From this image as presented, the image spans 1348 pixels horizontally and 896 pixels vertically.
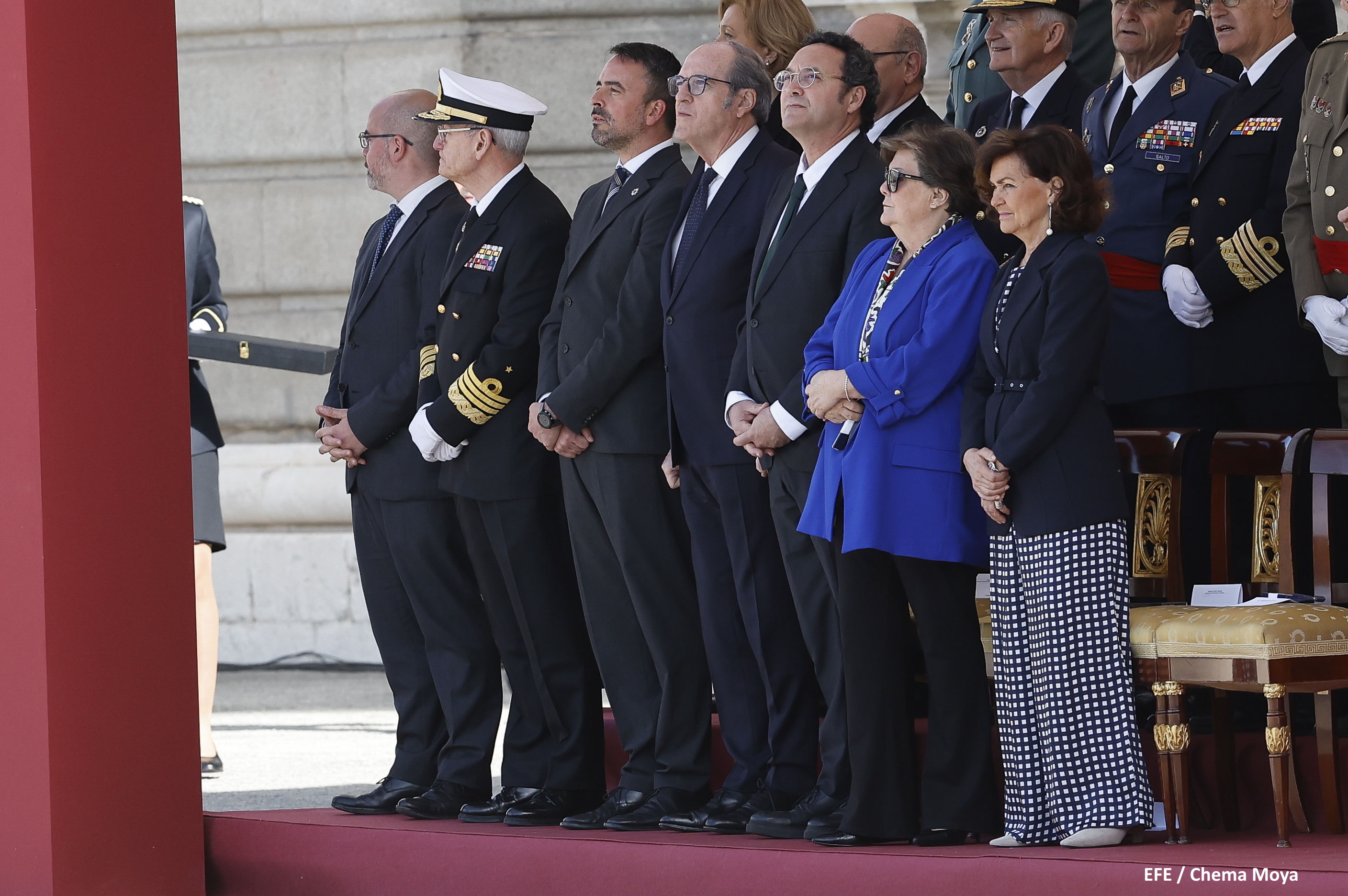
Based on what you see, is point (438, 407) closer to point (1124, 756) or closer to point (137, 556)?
point (137, 556)

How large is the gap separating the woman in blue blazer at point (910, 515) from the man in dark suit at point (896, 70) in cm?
78

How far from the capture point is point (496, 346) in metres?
5.44

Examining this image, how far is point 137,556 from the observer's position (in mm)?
4922

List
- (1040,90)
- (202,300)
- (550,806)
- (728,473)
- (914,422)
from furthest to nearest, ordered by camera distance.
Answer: (202,300), (1040,90), (550,806), (728,473), (914,422)

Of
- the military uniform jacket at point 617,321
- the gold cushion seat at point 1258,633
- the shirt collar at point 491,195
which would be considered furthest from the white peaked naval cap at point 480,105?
the gold cushion seat at point 1258,633

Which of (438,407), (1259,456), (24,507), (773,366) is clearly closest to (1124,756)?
(1259,456)

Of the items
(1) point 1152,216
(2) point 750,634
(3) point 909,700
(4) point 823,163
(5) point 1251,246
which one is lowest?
(3) point 909,700

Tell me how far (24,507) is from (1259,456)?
9.38 ft

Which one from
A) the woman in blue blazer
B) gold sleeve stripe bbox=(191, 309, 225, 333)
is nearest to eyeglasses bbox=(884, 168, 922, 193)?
the woman in blue blazer

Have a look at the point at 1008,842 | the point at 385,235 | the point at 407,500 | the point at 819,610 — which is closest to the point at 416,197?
the point at 385,235

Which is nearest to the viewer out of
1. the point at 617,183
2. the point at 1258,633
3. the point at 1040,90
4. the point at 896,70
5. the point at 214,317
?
the point at 1258,633

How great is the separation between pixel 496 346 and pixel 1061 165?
1619 mm

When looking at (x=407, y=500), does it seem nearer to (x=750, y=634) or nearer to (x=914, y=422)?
(x=750, y=634)

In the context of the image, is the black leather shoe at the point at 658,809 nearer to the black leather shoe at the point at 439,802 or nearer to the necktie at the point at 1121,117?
the black leather shoe at the point at 439,802
